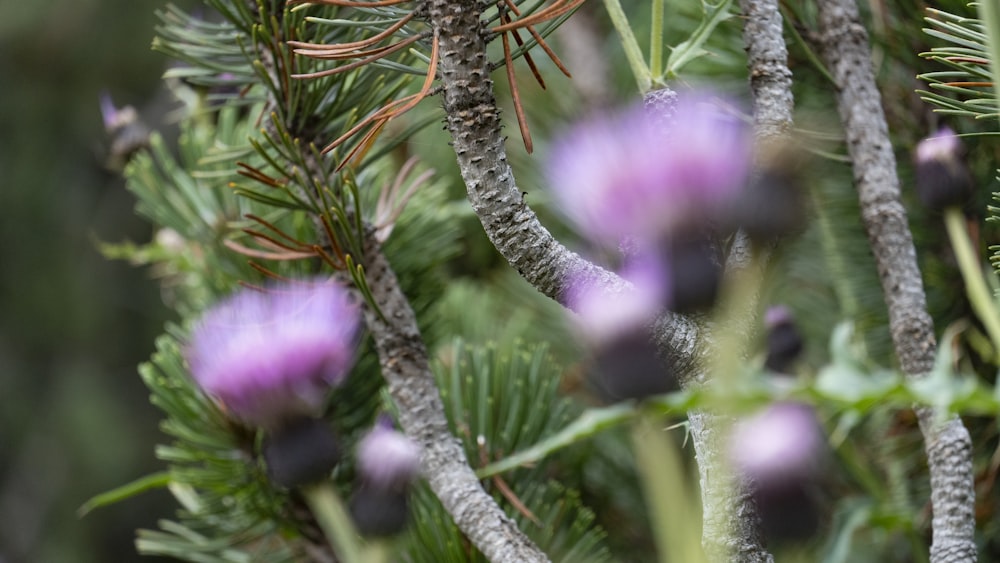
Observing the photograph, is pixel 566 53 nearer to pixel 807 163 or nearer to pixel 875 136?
pixel 875 136

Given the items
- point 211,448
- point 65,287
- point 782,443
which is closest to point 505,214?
point 782,443

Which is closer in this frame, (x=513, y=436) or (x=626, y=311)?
(x=626, y=311)

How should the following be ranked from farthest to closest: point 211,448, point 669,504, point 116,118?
point 116,118 < point 211,448 < point 669,504

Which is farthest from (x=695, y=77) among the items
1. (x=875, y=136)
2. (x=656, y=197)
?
(x=656, y=197)

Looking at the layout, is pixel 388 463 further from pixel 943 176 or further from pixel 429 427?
pixel 943 176

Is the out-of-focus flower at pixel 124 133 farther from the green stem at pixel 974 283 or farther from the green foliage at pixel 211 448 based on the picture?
the green stem at pixel 974 283

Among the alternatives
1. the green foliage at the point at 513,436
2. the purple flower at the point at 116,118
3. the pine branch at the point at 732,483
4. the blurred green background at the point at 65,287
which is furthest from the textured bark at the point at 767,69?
the blurred green background at the point at 65,287

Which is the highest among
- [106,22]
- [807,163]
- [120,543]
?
[106,22]
